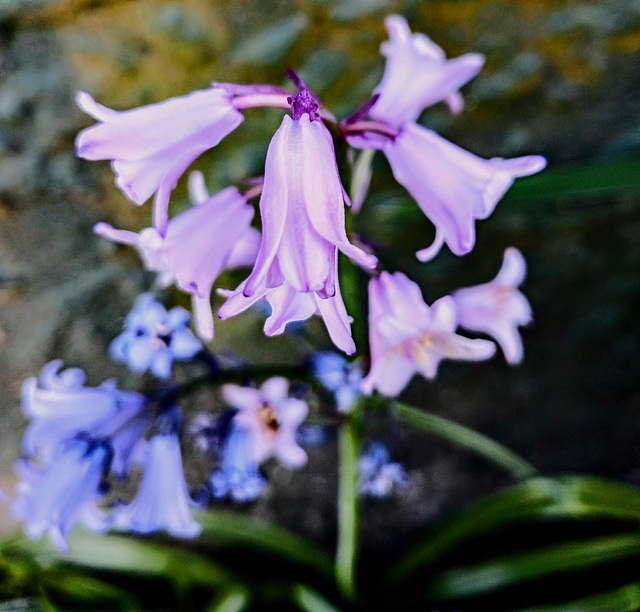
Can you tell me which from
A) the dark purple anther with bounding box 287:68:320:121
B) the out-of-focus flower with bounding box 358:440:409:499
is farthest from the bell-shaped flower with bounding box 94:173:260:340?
the out-of-focus flower with bounding box 358:440:409:499

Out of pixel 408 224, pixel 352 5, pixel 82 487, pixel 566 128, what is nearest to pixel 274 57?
pixel 352 5

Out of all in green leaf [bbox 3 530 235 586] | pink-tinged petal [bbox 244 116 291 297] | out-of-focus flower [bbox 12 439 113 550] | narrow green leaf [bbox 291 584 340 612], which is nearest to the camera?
pink-tinged petal [bbox 244 116 291 297]

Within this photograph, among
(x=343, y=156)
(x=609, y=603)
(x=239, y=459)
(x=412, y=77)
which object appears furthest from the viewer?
(x=609, y=603)

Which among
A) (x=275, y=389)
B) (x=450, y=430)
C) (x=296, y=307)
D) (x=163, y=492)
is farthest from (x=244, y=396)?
(x=450, y=430)

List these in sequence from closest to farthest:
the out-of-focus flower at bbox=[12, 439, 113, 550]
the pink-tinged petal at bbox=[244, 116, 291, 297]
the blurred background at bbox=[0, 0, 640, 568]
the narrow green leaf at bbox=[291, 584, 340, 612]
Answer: the pink-tinged petal at bbox=[244, 116, 291, 297], the out-of-focus flower at bbox=[12, 439, 113, 550], the blurred background at bbox=[0, 0, 640, 568], the narrow green leaf at bbox=[291, 584, 340, 612]

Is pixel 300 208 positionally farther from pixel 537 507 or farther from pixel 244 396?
pixel 537 507

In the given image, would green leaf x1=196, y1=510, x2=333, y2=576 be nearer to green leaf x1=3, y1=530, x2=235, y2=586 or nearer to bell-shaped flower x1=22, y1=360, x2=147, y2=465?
green leaf x1=3, y1=530, x2=235, y2=586

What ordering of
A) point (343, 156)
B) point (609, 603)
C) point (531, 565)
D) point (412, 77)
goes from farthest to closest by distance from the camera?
point (531, 565)
point (609, 603)
point (412, 77)
point (343, 156)

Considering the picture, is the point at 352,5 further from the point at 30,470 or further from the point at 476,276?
the point at 30,470
